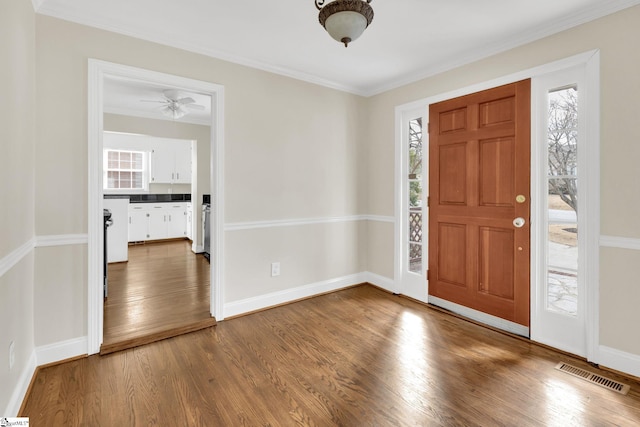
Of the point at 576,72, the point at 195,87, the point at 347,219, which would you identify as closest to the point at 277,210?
the point at 347,219

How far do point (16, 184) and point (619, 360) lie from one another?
4.02m

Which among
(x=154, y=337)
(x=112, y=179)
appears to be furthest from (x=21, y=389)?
(x=112, y=179)

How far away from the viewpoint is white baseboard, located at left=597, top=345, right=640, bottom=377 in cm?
212

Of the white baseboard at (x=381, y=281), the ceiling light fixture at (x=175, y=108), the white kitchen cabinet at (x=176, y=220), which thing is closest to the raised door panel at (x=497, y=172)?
the white baseboard at (x=381, y=281)

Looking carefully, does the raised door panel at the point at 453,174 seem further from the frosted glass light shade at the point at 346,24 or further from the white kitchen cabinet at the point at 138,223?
the white kitchen cabinet at the point at 138,223

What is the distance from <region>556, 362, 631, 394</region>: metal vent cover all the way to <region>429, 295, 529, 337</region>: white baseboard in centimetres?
46

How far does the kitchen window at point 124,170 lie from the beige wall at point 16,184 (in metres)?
5.33

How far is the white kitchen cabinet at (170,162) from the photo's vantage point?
705cm

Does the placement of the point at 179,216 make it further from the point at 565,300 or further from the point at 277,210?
the point at 565,300

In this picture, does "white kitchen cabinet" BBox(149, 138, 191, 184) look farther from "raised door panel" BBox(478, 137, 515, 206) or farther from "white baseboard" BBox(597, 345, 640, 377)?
"white baseboard" BBox(597, 345, 640, 377)

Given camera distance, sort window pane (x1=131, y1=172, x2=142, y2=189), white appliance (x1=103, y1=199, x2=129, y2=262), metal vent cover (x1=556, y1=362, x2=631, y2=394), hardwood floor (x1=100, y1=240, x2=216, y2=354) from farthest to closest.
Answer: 1. window pane (x1=131, y1=172, x2=142, y2=189)
2. white appliance (x1=103, y1=199, x2=129, y2=262)
3. hardwood floor (x1=100, y1=240, x2=216, y2=354)
4. metal vent cover (x1=556, y1=362, x2=631, y2=394)

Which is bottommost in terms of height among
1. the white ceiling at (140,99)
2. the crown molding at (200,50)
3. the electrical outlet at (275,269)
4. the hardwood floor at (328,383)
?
the hardwood floor at (328,383)

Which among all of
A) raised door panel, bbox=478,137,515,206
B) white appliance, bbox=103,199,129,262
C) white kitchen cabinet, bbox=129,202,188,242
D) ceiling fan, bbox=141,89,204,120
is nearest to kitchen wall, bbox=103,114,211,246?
ceiling fan, bbox=141,89,204,120

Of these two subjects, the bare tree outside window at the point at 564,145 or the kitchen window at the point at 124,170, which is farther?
the kitchen window at the point at 124,170
